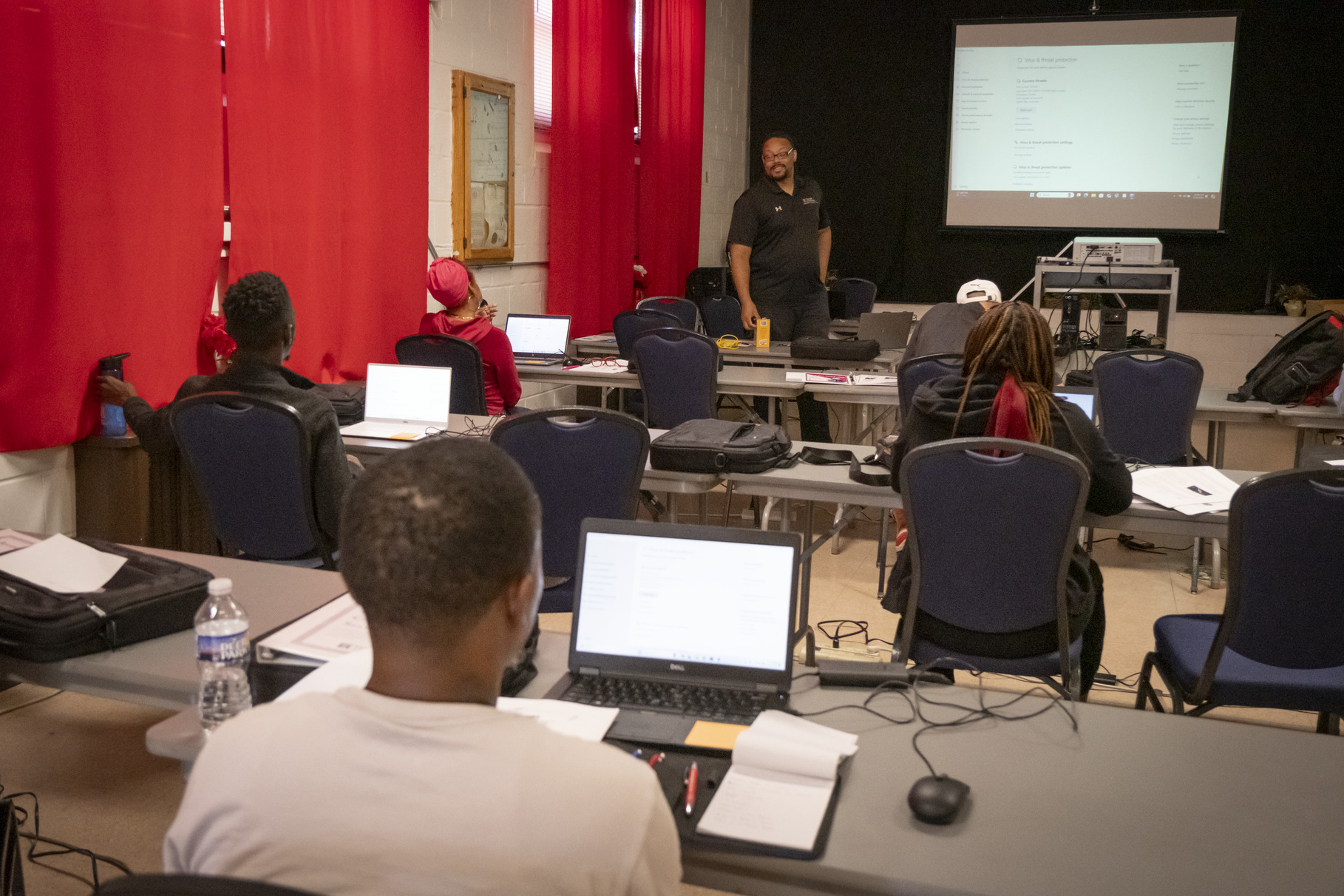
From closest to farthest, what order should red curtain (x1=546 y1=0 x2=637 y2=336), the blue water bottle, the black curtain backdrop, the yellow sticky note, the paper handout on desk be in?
the paper handout on desk, the yellow sticky note, the blue water bottle, red curtain (x1=546 y1=0 x2=637 y2=336), the black curtain backdrop

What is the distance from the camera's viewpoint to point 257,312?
9.46ft

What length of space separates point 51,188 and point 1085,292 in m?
6.88

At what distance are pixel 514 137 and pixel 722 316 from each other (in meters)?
2.10

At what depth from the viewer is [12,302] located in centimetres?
316

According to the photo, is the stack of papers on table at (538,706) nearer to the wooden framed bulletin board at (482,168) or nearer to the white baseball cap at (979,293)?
the white baseball cap at (979,293)

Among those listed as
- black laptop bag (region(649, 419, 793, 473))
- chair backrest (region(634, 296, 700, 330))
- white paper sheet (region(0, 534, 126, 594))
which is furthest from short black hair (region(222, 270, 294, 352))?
chair backrest (region(634, 296, 700, 330))

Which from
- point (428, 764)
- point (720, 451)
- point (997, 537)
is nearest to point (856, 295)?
point (720, 451)

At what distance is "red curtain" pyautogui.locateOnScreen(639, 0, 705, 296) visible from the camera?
302 inches

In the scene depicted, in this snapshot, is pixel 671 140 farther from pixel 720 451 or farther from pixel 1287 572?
pixel 1287 572

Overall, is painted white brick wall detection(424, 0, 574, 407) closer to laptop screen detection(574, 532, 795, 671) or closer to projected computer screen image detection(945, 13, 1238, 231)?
laptop screen detection(574, 532, 795, 671)

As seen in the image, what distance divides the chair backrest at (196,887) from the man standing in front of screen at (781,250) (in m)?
6.14

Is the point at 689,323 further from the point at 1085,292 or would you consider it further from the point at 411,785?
the point at 411,785

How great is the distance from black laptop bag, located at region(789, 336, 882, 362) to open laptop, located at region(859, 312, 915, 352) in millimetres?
480

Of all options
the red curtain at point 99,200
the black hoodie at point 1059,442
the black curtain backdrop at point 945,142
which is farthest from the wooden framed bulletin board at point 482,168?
the black curtain backdrop at point 945,142
